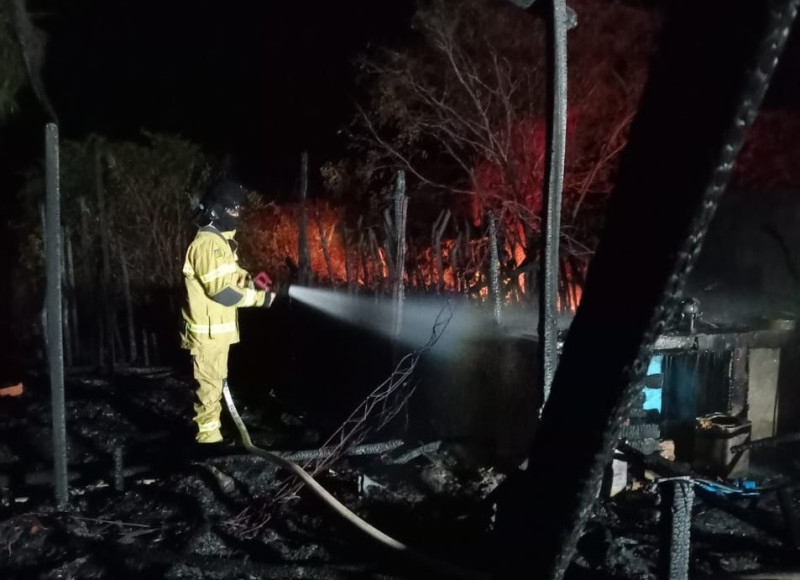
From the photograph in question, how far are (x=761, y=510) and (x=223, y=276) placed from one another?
4.32 metres

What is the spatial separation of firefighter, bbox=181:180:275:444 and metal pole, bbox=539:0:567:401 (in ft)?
9.51

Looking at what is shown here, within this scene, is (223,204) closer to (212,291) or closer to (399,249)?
(212,291)

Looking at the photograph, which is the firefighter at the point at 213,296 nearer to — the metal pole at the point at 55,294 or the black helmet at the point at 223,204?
the black helmet at the point at 223,204

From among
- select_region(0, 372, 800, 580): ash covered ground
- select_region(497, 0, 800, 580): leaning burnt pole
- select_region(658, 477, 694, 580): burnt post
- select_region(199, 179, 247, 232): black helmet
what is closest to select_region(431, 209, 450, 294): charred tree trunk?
select_region(0, 372, 800, 580): ash covered ground

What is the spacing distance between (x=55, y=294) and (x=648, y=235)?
4204 mm

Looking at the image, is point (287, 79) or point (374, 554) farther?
point (287, 79)

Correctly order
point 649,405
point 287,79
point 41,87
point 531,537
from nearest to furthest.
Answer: point 531,537
point 649,405
point 41,87
point 287,79

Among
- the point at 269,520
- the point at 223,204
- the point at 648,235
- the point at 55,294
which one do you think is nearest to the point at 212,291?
the point at 223,204

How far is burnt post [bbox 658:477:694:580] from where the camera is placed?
277cm

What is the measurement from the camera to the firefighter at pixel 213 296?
5.57 metres

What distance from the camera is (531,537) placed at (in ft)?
4.08

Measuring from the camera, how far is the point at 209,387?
5785 mm

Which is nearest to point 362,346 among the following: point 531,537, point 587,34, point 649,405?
point 649,405

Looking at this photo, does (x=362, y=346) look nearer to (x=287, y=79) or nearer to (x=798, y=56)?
(x=798, y=56)
